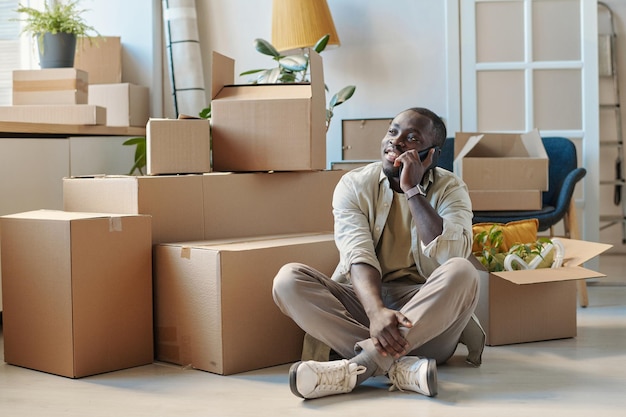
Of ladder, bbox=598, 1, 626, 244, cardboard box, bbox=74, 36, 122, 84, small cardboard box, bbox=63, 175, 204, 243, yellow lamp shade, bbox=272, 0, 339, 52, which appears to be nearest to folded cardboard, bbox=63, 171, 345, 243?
small cardboard box, bbox=63, 175, 204, 243

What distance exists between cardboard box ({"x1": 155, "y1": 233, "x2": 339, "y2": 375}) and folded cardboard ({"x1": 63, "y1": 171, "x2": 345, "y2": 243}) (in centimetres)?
15

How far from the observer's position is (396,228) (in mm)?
2678

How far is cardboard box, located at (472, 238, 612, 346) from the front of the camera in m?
3.08

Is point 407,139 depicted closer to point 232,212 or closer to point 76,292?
point 232,212

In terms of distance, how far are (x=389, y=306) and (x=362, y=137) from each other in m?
2.31

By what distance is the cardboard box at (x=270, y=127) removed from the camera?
123 inches

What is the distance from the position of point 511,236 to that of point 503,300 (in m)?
0.36

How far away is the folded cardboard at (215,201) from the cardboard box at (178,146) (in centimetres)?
5

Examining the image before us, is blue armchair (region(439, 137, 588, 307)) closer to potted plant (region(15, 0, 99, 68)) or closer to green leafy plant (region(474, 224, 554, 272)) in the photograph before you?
green leafy plant (region(474, 224, 554, 272))

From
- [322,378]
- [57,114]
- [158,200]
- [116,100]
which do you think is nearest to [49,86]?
[57,114]

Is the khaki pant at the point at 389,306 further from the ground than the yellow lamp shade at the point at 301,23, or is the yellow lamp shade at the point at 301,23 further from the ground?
the yellow lamp shade at the point at 301,23

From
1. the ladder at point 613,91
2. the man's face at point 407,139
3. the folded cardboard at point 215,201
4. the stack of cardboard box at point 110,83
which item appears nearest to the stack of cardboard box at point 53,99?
the stack of cardboard box at point 110,83

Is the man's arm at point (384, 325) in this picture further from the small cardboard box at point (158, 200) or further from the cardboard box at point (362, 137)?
the cardboard box at point (362, 137)

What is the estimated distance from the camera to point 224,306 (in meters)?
2.68
